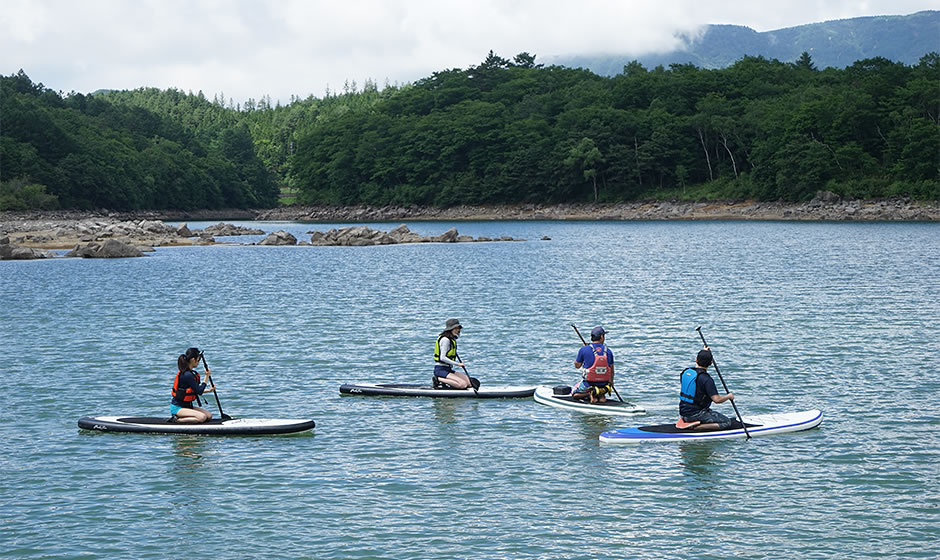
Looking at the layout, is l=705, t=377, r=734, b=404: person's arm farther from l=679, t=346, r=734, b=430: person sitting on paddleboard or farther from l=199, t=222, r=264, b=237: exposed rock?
l=199, t=222, r=264, b=237: exposed rock

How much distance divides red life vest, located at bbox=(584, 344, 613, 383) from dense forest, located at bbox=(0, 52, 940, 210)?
4325 inches

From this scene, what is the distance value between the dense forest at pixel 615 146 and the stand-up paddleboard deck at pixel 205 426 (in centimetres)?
11508

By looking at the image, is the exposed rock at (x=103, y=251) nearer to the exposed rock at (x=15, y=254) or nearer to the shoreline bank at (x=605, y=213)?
the exposed rock at (x=15, y=254)

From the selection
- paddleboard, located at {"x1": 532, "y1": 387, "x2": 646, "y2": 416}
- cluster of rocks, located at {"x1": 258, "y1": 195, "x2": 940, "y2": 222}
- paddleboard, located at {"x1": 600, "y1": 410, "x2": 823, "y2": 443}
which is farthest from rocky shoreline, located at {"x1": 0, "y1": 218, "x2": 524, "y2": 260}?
paddleboard, located at {"x1": 600, "y1": 410, "x2": 823, "y2": 443}

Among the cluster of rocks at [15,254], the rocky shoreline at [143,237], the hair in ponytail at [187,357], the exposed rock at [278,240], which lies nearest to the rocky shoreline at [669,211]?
the rocky shoreline at [143,237]

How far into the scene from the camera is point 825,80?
520ft

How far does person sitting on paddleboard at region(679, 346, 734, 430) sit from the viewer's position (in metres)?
20.3

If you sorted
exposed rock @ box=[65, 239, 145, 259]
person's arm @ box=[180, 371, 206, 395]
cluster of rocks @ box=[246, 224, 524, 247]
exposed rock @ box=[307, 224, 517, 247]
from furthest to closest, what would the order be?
1. exposed rock @ box=[307, 224, 517, 247]
2. cluster of rocks @ box=[246, 224, 524, 247]
3. exposed rock @ box=[65, 239, 145, 259]
4. person's arm @ box=[180, 371, 206, 395]

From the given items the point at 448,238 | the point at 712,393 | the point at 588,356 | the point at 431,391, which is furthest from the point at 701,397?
the point at 448,238

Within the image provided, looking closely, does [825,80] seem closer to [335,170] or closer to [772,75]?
[772,75]

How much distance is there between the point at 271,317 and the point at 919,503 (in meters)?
32.6

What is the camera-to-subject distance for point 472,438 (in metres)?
22.0

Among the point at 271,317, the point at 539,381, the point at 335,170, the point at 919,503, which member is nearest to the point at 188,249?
the point at 271,317

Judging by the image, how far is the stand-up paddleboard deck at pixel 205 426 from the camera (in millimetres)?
21734
